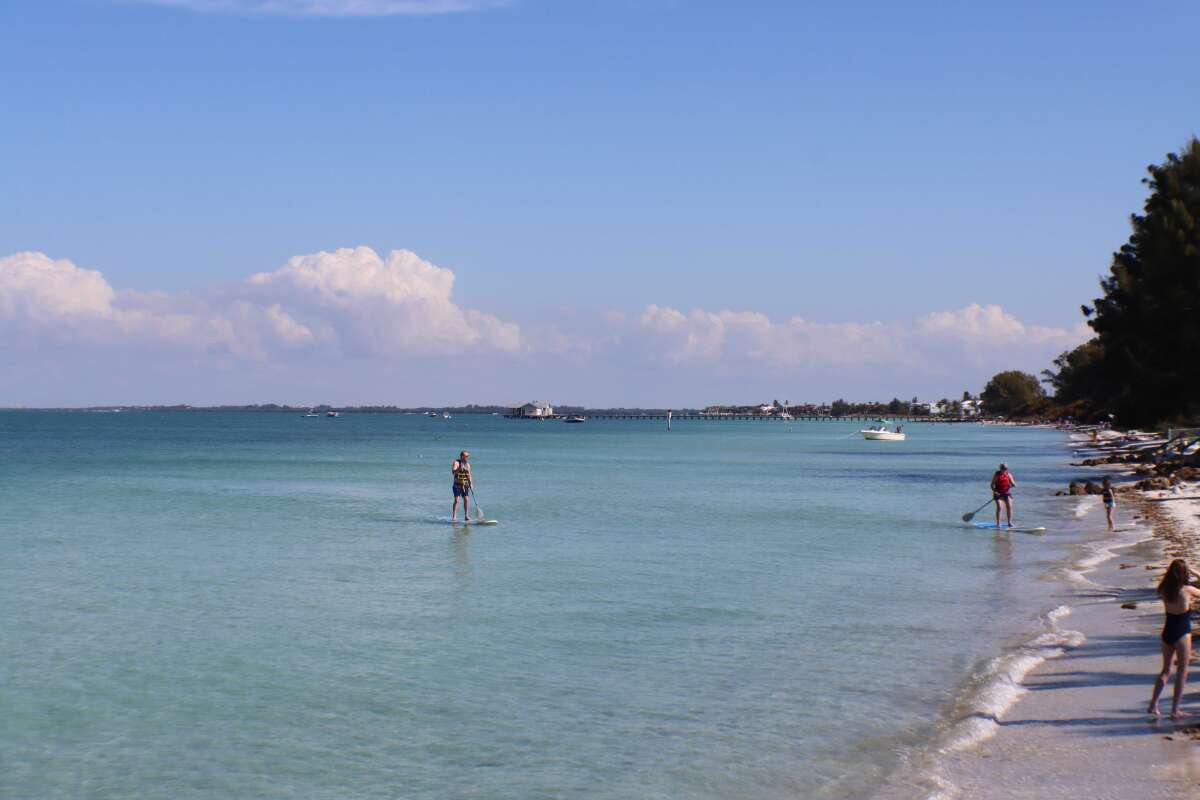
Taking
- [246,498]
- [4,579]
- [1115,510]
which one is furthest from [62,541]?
[1115,510]

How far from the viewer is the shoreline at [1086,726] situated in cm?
1147

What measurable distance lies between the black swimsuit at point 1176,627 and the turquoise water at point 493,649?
9.77ft

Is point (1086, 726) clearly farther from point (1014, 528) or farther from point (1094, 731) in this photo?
point (1014, 528)

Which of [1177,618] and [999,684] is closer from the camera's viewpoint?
[1177,618]

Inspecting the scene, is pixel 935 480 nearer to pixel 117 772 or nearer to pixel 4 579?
pixel 4 579

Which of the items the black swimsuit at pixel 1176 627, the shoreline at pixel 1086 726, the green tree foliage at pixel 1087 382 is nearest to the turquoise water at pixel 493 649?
the shoreline at pixel 1086 726

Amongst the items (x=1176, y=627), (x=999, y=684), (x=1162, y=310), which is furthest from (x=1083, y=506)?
(x=1176, y=627)

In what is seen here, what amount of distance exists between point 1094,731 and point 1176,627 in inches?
61.0

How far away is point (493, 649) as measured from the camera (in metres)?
18.9

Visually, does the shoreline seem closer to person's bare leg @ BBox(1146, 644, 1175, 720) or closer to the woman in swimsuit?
person's bare leg @ BBox(1146, 644, 1175, 720)

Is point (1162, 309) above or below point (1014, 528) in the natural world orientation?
above

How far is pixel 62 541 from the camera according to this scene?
35.7 m

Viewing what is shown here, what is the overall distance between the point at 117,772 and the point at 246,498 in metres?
44.2

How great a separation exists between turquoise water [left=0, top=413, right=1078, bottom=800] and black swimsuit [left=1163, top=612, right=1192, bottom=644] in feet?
9.77
